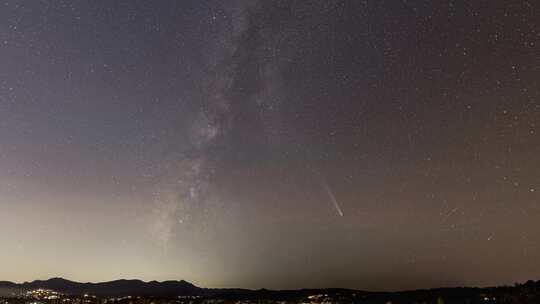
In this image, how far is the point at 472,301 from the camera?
237 ft

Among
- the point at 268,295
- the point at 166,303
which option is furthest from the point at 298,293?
the point at 166,303

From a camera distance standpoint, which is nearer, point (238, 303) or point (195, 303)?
point (238, 303)

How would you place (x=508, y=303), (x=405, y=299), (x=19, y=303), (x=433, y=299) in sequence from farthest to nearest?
(x=19, y=303)
(x=405, y=299)
(x=433, y=299)
(x=508, y=303)

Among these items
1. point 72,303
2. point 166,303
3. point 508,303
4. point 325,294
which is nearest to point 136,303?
point 166,303

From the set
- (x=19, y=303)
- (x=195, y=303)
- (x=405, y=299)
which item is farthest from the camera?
(x=195, y=303)

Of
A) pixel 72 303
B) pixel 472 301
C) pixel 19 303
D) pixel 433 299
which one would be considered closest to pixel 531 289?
pixel 472 301

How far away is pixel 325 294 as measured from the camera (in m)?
120

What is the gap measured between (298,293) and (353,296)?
70.6 ft

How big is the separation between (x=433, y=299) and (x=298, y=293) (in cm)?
5332

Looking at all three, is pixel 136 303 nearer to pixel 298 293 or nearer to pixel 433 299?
pixel 298 293

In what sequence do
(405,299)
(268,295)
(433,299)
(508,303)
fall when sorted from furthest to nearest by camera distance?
1. (268,295)
2. (405,299)
3. (433,299)
4. (508,303)

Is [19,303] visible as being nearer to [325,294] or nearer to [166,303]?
[166,303]

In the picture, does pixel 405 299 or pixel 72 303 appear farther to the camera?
pixel 72 303

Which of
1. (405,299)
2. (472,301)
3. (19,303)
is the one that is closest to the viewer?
(472,301)
